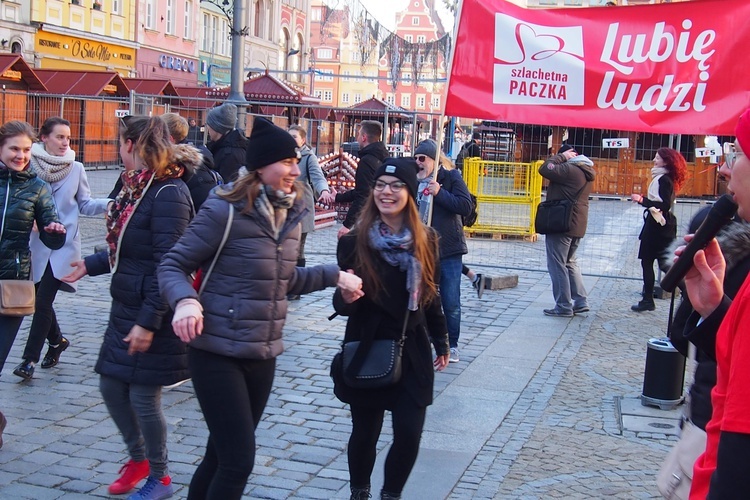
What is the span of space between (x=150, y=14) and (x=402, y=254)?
1665 inches

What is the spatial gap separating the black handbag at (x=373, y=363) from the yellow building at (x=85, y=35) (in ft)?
108

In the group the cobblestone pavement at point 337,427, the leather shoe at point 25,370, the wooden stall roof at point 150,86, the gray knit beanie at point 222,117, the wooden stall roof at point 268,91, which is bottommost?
the cobblestone pavement at point 337,427

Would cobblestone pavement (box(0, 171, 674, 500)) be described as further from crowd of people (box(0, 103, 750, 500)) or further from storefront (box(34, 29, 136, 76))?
storefront (box(34, 29, 136, 76))

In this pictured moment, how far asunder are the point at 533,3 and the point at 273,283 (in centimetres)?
5181

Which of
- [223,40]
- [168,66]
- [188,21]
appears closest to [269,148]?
[168,66]

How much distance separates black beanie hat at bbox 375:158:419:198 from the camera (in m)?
4.47

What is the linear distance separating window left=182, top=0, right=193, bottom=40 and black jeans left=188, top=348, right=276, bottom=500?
46029 millimetres

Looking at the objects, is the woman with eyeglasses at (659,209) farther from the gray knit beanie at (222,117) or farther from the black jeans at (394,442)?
the black jeans at (394,442)

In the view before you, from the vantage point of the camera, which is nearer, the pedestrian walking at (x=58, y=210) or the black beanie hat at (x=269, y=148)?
the black beanie hat at (x=269, y=148)

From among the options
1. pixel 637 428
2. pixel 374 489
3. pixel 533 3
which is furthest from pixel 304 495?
pixel 533 3

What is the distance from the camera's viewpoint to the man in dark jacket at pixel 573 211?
32.9 ft

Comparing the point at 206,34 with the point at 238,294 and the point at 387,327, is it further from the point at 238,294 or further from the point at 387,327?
the point at 238,294

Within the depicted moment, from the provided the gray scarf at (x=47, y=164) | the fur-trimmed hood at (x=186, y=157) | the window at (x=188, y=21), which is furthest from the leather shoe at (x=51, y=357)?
the window at (x=188, y=21)

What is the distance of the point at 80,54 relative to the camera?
3781cm
